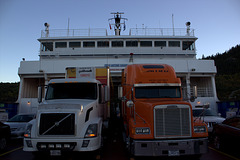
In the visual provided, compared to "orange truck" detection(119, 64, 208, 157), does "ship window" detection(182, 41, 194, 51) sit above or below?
above

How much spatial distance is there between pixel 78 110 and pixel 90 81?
1.67 metres

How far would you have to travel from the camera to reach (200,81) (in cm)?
1689

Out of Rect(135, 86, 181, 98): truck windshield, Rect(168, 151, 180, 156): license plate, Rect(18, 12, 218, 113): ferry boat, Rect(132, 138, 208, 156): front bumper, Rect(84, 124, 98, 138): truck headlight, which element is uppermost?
Rect(18, 12, 218, 113): ferry boat

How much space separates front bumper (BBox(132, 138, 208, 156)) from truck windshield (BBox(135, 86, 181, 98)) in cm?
174

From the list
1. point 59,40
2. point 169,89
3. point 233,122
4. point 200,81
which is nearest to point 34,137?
point 169,89

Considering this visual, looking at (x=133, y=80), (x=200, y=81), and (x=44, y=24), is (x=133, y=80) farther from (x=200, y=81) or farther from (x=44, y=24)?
(x=44, y=24)

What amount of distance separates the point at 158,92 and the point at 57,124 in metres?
3.44

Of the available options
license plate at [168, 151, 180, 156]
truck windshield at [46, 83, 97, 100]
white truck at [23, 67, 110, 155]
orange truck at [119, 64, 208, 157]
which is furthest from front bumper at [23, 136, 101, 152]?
license plate at [168, 151, 180, 156]

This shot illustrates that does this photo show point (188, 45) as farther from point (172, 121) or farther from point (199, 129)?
point (172, 121)

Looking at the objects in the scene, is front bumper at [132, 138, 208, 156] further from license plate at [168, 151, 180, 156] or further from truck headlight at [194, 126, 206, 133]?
truck headlight at [194, 126, 206, 133]

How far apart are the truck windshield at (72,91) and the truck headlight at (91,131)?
1390mm

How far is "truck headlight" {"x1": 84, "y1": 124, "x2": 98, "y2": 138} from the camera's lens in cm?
473

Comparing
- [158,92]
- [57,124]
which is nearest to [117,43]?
[158,92]

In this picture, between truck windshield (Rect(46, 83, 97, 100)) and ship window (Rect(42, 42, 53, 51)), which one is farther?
ship window (Rect(42, 42, 53, 51))
